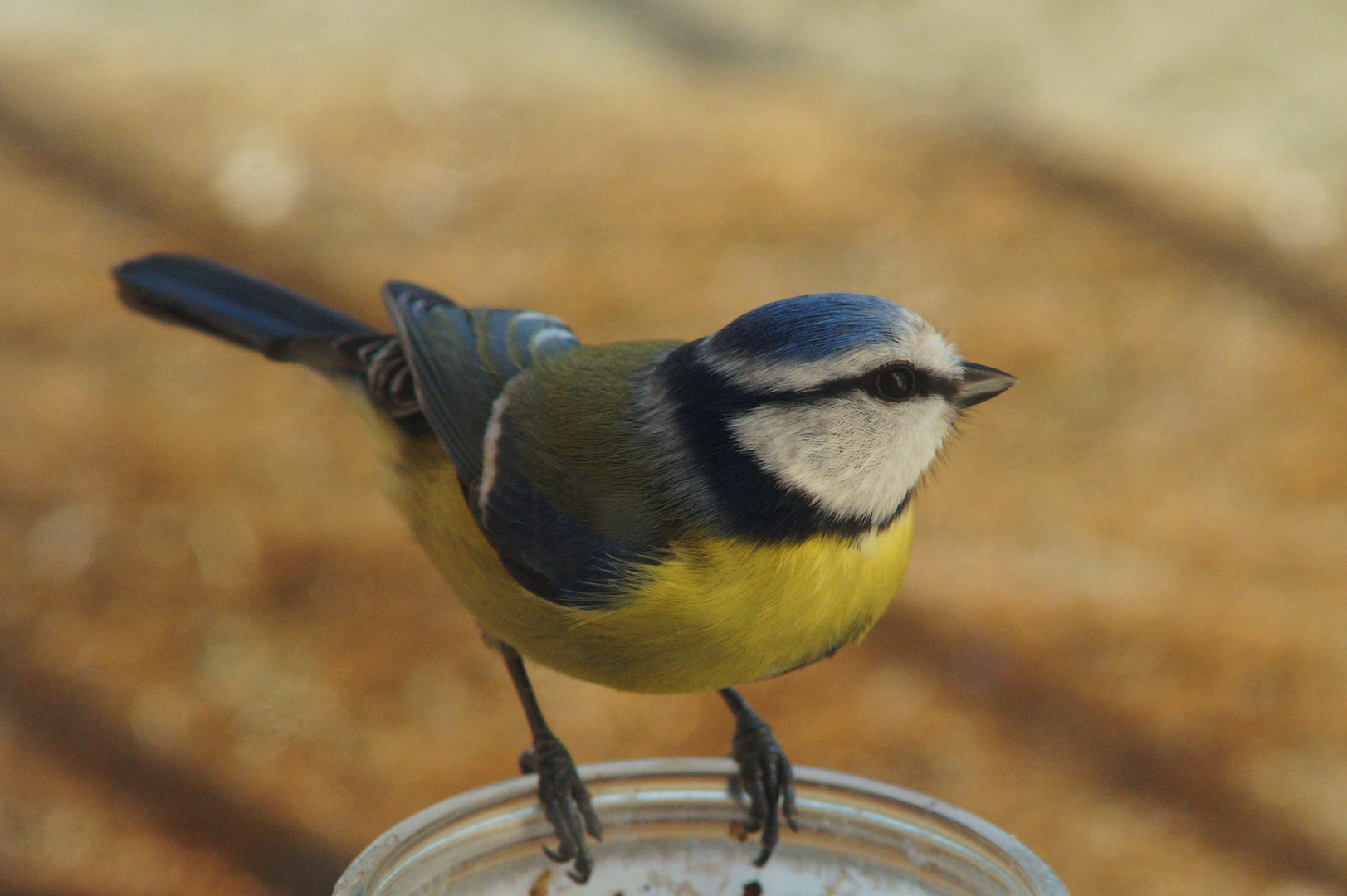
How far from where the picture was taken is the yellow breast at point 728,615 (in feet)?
4.21

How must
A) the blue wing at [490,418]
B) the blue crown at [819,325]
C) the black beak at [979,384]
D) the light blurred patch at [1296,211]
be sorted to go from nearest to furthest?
the blue crown at [819,325] < the black beak at [979,384] < the blue wing at [490,418] < the light blurred patch at [1296,211]

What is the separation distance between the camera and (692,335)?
418 cm

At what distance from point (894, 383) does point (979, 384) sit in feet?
0.31

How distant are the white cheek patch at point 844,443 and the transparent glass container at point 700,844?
32cm

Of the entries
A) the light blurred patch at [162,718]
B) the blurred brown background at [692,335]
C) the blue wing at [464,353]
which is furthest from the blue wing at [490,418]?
the light blurred patch at [162,718]

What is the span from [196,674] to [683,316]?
72.1 inches

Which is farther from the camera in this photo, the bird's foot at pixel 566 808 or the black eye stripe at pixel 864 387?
the bird's foot at pixel 566 808

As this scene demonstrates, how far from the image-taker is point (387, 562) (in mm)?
3688

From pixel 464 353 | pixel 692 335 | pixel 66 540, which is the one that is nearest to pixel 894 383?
pixel 464 353

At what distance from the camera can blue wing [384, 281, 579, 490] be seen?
1629mm

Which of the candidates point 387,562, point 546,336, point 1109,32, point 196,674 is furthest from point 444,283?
point 1109,32

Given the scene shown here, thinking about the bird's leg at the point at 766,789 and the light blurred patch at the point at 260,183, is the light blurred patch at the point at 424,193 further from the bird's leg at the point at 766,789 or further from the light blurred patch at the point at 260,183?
the bird's leg at the point at 766,789

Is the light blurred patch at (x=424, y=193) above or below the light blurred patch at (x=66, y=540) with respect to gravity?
above

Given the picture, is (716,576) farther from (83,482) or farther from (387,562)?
(83,482)
